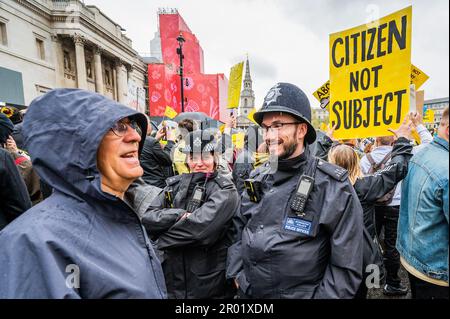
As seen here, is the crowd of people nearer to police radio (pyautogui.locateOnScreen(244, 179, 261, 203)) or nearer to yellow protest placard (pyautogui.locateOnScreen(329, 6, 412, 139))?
police radio (pyautogui.locateOnScreen(244, 179, 261, 203))

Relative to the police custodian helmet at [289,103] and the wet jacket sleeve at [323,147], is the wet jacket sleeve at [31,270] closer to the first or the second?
the police custodian helmet at [289,103]

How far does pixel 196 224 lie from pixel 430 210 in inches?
64.4

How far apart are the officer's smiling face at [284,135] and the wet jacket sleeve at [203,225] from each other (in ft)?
2.15

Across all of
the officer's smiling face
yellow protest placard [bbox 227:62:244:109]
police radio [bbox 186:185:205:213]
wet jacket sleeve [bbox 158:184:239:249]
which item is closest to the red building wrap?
yellow protest placard [bbox 227:62:244:109]

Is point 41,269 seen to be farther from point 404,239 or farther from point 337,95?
point 337,95

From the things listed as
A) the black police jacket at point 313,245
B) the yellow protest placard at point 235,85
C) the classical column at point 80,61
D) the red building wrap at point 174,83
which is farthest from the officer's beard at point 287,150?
the classical column at point 80,61

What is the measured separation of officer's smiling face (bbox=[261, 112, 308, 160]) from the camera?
1.88 m

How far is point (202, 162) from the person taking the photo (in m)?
2.46

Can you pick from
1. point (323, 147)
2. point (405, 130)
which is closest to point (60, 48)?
point (323, 147)

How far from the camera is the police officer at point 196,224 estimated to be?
2143 mm

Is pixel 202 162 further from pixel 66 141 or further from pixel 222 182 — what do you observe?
pixel 66 141

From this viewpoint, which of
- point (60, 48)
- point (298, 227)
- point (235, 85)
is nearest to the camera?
point (298, 227)

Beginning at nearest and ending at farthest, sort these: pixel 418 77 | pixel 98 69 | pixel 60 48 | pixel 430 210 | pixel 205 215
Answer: pixel 430 210 < pixel 205 215 < pixel 418 77 < pixel 60 48 < pixel 98 69
